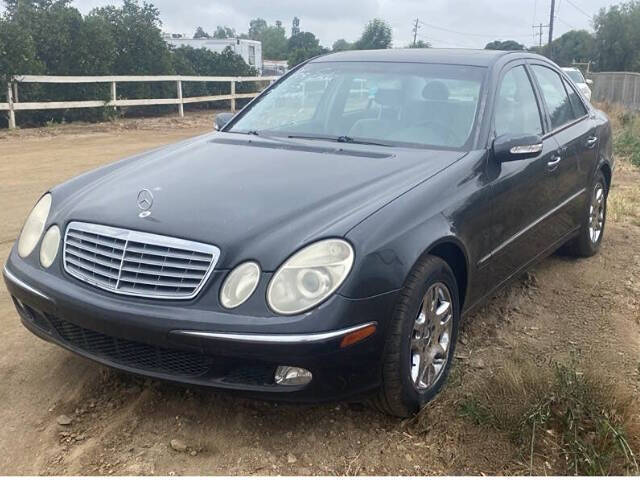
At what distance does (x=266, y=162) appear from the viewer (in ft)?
12.1

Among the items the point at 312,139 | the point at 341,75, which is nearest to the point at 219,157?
the point at 312,139

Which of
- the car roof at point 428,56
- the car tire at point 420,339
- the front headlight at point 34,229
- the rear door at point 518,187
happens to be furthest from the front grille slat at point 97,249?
the car roof at point 428,56

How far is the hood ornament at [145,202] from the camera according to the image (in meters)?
3.08

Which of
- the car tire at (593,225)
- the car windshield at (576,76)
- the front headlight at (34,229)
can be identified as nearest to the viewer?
the front headlight at (34,229)

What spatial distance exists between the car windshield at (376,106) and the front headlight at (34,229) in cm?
143

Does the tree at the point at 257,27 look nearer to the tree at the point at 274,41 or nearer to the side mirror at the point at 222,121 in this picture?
the tree at the point at 274,41

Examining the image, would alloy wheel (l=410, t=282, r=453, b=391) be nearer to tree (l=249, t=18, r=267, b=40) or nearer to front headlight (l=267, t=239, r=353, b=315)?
front headlight (l=267, t=239, r=353, b=315)

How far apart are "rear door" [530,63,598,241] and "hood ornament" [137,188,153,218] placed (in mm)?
2528

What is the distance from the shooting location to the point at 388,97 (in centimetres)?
425

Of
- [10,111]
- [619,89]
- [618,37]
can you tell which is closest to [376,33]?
[618,37]

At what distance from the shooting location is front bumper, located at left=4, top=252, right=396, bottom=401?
2666 mm

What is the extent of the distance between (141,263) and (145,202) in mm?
394

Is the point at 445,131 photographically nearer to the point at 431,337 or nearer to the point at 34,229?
the point at 431,337

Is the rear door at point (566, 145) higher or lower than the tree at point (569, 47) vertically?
lower
